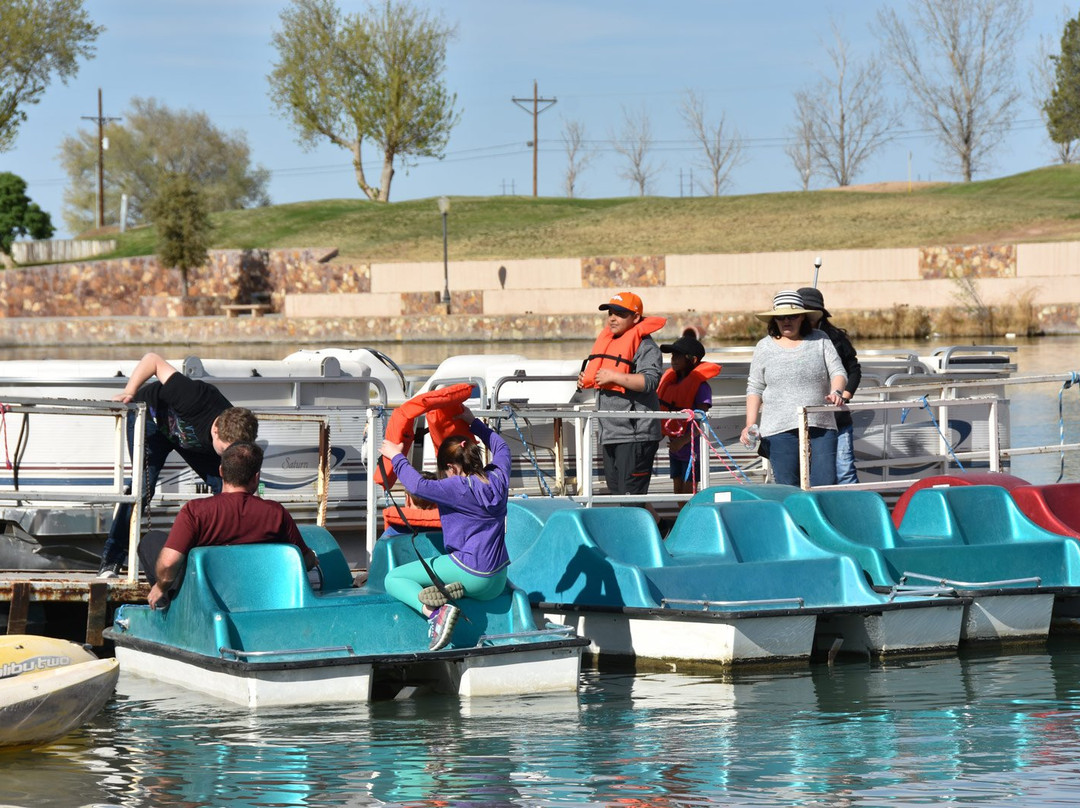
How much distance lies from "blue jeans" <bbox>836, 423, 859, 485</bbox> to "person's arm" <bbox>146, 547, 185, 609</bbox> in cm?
537

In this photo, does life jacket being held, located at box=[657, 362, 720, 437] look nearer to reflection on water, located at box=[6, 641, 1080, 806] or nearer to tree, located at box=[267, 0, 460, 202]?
reflection on water, located at box=[6, 641, 1080, 806]

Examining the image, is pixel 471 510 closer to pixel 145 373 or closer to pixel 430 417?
pixel 430 417

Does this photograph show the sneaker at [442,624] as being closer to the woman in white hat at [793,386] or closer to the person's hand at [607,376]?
the person's hand at [607,376]

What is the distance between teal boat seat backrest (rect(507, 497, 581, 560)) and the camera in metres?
10.2

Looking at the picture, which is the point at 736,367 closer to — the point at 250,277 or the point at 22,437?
the point at 22,437

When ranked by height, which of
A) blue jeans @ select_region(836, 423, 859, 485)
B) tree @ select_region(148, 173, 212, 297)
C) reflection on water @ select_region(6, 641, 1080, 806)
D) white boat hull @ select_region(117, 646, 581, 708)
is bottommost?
reflection on water @ select_region(6, 641, 1080, 806)

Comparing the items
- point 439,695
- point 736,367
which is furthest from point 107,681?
point 736,367

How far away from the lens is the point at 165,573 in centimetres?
830

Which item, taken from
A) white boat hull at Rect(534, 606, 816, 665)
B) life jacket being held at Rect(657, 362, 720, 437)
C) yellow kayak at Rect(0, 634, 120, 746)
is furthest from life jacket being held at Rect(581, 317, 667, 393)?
yellow kayak at Rect(0, 634, 120, 746)

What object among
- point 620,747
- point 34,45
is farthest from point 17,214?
point 620,747

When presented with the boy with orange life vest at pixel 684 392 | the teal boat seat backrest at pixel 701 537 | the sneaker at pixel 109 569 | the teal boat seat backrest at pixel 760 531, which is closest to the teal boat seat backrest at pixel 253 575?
the sneaker at pixel 109 569

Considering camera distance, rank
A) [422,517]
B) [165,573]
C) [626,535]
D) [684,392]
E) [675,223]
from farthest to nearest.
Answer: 1. [675,223]
2. [684,392]
3. [626,535]
4. [422,517]
5. [165,573]

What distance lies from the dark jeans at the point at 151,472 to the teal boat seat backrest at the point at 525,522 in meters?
1.88

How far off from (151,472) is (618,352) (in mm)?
3340
